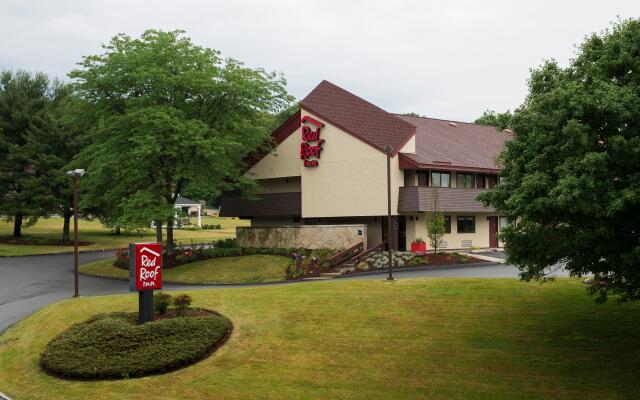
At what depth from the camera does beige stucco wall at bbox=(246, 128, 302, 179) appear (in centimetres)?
4647

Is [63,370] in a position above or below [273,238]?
below

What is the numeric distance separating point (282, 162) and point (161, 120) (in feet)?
43.5

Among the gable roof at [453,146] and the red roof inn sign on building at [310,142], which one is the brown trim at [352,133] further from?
the gable roof at [453,146]

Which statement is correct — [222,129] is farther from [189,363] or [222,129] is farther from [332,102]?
[189,363]

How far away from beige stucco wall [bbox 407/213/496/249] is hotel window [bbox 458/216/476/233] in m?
0.30

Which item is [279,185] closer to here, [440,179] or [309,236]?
[309,236]

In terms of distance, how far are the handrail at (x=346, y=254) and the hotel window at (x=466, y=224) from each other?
29.8 feet

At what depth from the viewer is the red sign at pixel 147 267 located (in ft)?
62.7

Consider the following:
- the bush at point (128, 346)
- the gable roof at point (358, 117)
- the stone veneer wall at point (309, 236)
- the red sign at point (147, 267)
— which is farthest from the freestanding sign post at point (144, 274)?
the gable roof at point (358, 117)

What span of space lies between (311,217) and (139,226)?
1338 cm

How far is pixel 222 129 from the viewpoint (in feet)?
137

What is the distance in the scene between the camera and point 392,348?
17.5 meters

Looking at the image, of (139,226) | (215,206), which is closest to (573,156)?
(139,226)

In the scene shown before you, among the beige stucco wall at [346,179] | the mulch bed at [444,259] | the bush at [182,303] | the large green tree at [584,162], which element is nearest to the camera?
the large green tree at [584,162]
